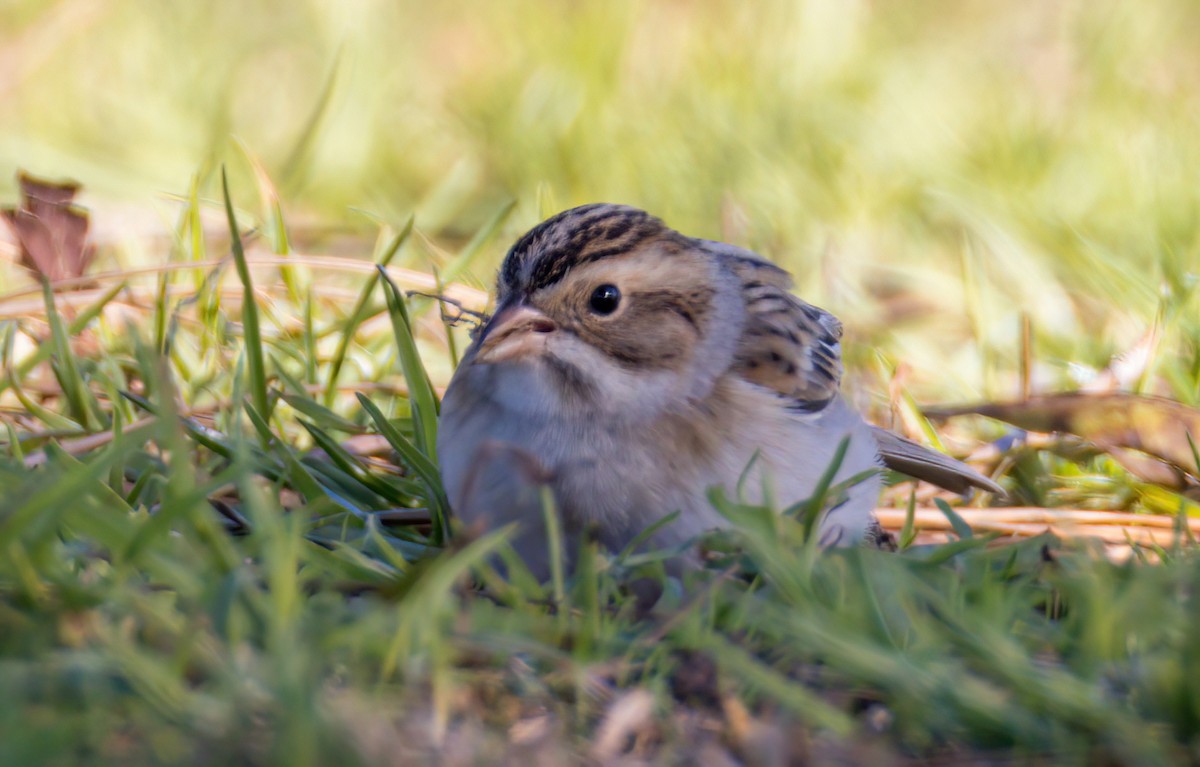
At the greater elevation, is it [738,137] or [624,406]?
[738,137]

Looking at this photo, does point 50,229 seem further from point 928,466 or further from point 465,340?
point 928,466

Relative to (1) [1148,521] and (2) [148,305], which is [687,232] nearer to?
(2) [148,305]

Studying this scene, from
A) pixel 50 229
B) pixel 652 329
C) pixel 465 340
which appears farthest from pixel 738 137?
pixel 652 329

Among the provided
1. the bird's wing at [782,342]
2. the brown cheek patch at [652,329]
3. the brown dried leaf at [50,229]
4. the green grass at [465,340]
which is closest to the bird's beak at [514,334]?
the brown cheek patch at [652,329]

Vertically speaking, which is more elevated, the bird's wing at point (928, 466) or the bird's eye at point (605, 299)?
the bird's eye at point (605, 299)

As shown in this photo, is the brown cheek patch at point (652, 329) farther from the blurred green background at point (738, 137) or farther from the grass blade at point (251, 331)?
the blurred green background at point (738, 137)

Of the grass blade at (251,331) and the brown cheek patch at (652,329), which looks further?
the grass blade at (251,331)
